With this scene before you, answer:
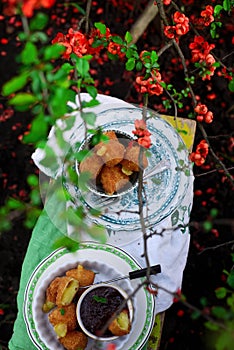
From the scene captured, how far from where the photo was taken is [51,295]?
4.06 ft

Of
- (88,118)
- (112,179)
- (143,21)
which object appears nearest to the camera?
(88,118)

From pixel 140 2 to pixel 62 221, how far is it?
102 centimetres

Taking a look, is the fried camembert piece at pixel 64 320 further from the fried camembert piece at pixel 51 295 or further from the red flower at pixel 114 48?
the red flower at pixel 114 48

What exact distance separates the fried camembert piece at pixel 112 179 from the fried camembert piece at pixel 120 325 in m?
0.26

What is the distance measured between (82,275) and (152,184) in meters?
0.25

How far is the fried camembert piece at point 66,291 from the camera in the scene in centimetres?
118

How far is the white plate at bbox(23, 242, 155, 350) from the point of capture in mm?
1250

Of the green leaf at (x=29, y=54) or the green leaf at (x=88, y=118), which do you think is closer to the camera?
the green leaf at (x=29, y=54)

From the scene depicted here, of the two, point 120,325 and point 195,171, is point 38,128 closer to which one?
point 120,325

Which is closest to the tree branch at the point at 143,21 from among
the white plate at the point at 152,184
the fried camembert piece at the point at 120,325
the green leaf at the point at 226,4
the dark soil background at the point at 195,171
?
the dark soil background at the point at 195,171

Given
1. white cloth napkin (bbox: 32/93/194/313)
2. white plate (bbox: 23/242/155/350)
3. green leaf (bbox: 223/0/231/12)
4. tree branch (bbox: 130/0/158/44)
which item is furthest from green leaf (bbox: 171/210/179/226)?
A: tree branch (bbox: 130/0/158/44)

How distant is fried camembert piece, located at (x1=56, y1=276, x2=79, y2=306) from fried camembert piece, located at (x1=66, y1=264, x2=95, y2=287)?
26 millimetres

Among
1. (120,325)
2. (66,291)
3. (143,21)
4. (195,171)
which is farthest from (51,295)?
(143,21)

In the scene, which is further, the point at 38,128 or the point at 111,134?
the point at 111,134
